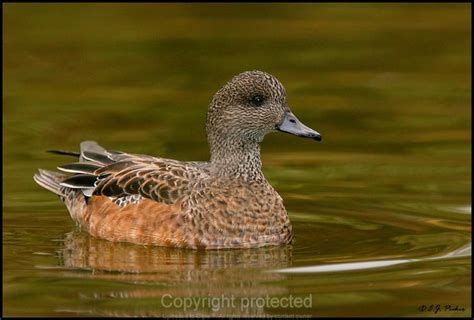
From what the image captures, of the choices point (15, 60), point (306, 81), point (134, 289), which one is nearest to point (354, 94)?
point (306, 81)

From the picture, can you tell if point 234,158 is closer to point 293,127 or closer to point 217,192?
point 217,192

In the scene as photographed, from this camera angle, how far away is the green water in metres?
8.88

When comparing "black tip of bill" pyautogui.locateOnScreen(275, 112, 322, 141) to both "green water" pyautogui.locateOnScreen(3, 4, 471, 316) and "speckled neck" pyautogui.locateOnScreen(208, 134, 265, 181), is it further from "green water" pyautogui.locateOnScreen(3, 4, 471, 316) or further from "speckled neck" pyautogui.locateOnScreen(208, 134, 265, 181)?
"green water" pyautogui.locateOnScreen(3, 4, 471, 316)

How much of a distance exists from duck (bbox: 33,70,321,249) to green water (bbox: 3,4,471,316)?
0.17 meters

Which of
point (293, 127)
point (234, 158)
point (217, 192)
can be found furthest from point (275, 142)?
point (217, 192)

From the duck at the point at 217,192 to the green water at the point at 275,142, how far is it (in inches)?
6.7

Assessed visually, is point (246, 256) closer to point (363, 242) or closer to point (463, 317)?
point (363, 242)

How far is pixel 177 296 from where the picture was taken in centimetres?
867

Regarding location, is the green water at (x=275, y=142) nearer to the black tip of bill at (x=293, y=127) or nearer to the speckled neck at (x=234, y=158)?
the speckled neck at (x=234, y=158)

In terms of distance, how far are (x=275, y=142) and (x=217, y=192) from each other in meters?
3.48

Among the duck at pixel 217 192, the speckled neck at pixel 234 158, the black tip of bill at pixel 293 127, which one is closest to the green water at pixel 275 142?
the duck at pixel 217 192

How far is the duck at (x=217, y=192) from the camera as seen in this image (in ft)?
33.3

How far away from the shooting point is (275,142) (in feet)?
45.1

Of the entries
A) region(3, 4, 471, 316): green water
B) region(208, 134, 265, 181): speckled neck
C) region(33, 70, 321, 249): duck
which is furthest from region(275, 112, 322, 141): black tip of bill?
region(3, 4, 471, 316): green water
